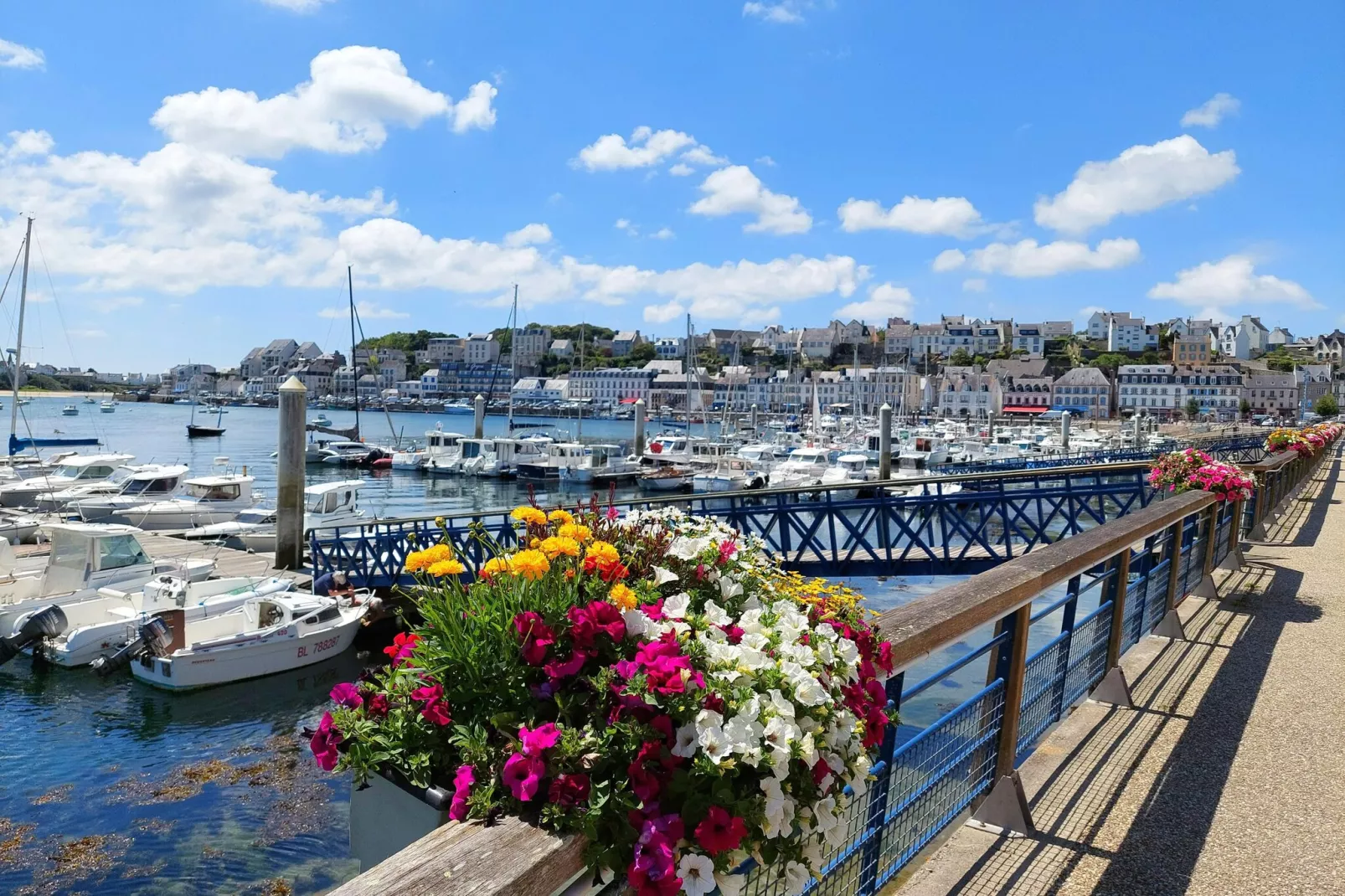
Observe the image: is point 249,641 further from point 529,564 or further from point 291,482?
point 529,564

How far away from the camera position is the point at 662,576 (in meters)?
2.03

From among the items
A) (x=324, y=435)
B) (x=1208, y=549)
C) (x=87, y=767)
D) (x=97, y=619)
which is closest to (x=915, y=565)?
(x=1208, y=549)

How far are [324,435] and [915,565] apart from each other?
86.1 m

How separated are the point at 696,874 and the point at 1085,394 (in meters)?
146

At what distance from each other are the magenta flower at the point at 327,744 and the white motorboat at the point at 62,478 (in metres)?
37.3

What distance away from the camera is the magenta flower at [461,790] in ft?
4.80

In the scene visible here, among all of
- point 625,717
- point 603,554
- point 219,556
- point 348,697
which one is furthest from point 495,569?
point 219,556

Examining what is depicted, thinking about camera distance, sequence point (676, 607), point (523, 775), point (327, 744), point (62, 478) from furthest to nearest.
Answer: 1. point (62, 478)
2. point (676, 607)
3. point (327, 744)
4. point (523, 775)

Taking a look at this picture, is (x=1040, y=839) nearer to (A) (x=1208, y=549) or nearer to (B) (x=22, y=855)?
(A) (x=1208, y=549)

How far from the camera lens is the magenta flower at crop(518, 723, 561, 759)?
1.45 meters

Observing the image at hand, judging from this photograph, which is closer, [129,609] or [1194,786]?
[1194,786]

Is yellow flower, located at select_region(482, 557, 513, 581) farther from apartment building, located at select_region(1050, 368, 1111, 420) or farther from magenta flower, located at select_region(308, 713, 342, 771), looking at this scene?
apartment building, located at select_region(1050, 368, 1111, 420)

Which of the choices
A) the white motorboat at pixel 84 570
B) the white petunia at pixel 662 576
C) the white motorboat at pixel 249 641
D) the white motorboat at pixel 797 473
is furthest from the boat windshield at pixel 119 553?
the white motorboat at pixel 797 473

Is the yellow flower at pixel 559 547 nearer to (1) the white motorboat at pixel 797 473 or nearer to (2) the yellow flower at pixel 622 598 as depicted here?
(2) the yellow flower at pixel 622 598
